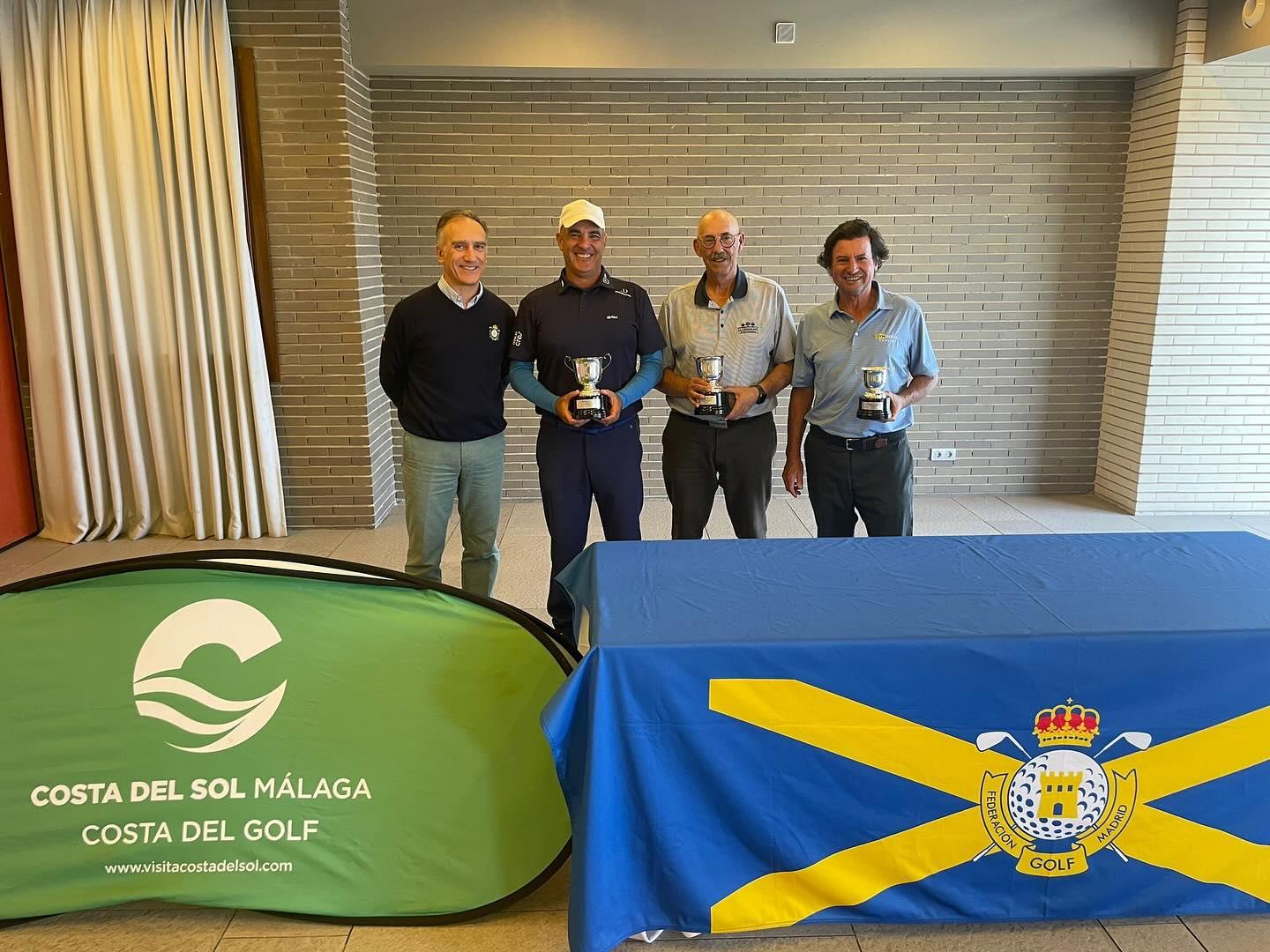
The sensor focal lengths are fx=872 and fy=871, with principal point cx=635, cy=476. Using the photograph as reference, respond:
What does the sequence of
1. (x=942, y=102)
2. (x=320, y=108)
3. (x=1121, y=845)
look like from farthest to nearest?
(x=942, y=102), (x=320, y=108), (x=1121, y=845)

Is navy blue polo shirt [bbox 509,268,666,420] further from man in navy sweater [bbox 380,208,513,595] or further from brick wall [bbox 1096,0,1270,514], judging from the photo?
brick wall [bbox 1096,0,1270,514]

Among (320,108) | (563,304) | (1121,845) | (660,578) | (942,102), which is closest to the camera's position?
(1121,845)

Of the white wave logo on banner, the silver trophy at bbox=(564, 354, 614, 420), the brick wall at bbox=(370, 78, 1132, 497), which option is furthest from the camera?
the brick wall at bbox=(370, 78, 1132, 497)

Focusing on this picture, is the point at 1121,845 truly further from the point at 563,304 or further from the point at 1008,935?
the point at 563,304

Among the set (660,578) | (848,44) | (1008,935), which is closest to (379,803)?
(660,578)

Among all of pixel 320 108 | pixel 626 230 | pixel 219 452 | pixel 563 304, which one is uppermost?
pixel 320 108

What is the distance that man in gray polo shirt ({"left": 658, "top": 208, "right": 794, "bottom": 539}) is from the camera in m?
3.23

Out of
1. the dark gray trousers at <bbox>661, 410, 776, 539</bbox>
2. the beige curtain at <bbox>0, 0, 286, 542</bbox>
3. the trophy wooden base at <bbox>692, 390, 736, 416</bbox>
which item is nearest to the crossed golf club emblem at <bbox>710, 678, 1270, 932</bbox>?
the trophy wooden base at <bbox>692, 390, 736, 416</bbox>

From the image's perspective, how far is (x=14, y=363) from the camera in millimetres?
4859

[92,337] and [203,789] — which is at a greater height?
[92,337]

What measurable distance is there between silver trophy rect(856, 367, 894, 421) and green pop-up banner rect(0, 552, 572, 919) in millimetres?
1468

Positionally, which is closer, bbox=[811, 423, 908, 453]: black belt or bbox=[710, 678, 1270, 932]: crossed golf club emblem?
bbox=[710, 678, 1270, 932]: crossed golf club emblem

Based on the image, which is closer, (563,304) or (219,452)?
(563,304)

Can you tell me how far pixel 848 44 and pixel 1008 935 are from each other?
14.9 feet
